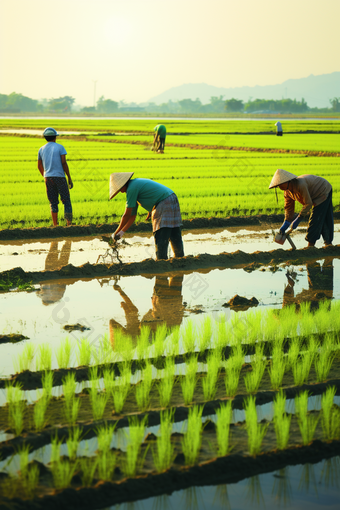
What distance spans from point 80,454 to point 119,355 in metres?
1.24

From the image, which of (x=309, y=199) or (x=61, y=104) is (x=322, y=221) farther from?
(x=61, y=104)

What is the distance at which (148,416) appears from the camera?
3.06 m

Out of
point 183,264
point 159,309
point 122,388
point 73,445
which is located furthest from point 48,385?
point 183,264

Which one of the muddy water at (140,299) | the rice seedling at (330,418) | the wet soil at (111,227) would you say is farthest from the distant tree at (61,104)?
the rice seedling at (330,418)

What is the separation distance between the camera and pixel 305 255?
7223 millimetres

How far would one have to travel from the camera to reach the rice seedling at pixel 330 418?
115 inches

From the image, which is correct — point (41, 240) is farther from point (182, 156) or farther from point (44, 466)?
point (182, 156)

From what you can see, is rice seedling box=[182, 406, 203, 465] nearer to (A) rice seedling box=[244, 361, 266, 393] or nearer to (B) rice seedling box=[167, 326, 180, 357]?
(A) rice seedling box=[244, 361, 266, 393]

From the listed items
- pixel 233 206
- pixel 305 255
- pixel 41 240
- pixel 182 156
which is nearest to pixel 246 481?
pixel 305 255

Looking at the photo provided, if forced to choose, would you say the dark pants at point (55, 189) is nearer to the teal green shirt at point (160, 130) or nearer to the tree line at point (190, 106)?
the teal green shirt at point (160, 130)

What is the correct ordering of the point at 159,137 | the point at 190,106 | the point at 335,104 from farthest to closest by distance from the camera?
the point at 190,106, the point at 335,104, the point at 159,137

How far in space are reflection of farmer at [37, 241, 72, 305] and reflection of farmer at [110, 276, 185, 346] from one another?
615 mm

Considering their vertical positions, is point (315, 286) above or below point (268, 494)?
above

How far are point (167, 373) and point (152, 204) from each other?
8.39 ft
